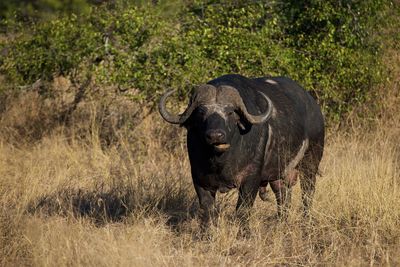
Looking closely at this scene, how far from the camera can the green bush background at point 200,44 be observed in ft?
29.2

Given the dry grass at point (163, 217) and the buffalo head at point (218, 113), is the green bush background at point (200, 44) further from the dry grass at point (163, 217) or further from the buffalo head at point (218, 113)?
the buffalo head at point (218, 113)

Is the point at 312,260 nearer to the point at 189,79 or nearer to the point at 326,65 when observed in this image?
the point at 189,79

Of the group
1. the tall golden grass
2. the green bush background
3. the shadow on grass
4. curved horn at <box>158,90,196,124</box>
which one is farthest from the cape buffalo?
the green bush background

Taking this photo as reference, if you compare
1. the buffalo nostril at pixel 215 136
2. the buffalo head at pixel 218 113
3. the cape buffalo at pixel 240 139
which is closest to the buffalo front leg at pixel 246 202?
the cape buffalo at pixel 240 139

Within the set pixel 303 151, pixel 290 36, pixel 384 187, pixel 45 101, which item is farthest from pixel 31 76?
pixel 384 187

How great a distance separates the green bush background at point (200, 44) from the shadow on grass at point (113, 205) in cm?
210

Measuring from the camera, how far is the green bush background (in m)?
8.90

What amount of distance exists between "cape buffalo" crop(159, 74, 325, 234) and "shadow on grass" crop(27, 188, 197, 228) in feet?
2.23

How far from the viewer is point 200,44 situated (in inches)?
357

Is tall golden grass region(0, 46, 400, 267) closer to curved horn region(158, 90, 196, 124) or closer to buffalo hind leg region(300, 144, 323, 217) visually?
buffalo hind leg region(300, 144, 323, 217)

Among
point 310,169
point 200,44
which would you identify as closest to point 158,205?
point 310,169

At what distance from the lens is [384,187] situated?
20.3 ft

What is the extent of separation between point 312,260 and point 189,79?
409cm

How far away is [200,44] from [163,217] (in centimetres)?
334
